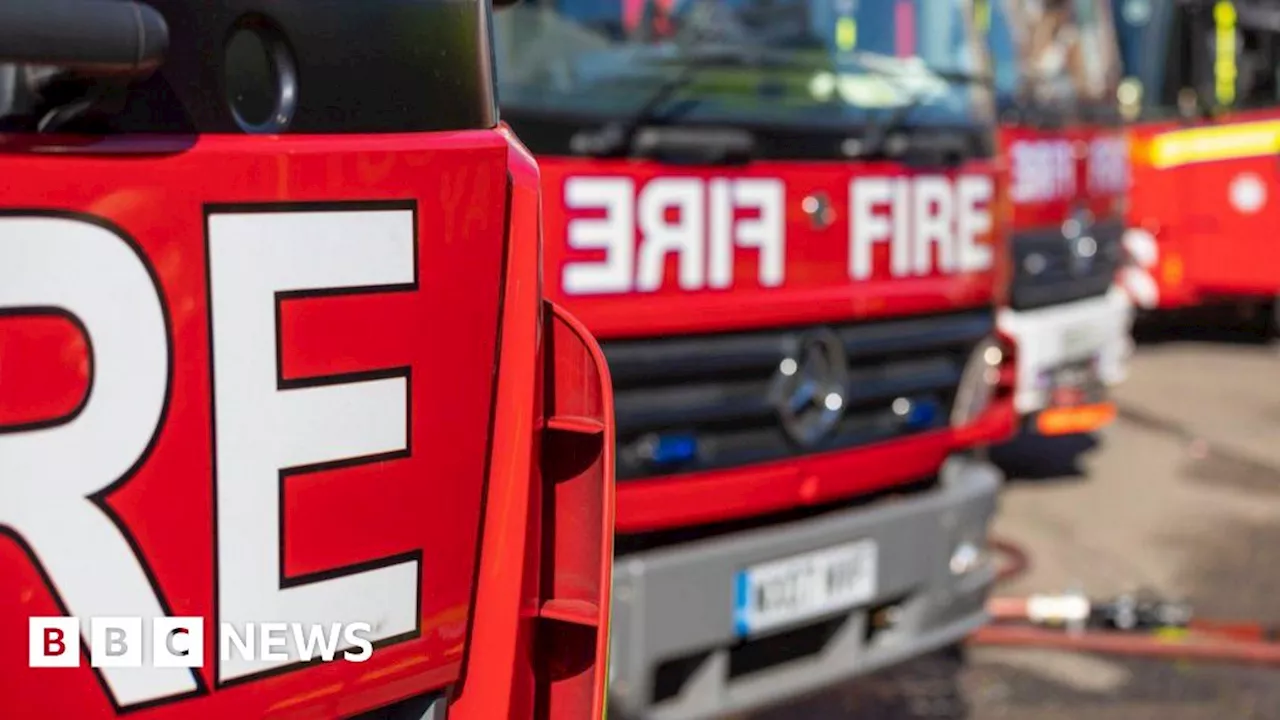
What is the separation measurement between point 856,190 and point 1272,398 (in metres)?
6.53

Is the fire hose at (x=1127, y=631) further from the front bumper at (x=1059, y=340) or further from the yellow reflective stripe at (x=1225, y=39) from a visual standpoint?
the yellow reflective stripe at (x=1225, y=39)

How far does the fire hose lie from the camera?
15.0 ft

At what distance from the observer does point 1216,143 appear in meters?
9.48

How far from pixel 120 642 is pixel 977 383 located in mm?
3099

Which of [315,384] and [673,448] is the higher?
[315,384]


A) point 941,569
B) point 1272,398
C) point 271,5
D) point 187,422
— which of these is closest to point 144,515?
point 187,422

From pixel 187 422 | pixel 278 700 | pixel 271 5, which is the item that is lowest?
pixel 278 700

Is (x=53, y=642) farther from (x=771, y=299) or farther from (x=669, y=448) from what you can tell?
(x=771, y=299)

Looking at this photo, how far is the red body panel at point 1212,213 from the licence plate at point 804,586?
6.60 metres

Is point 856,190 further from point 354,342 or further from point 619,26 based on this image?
point 354,342

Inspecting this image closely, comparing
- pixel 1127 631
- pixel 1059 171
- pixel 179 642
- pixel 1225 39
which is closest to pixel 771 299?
pixel 1127 631

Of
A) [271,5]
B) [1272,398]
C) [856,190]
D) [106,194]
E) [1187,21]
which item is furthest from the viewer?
[1272,398]

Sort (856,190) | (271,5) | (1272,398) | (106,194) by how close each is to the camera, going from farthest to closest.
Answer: (1272,398)
(856,190)
(271,5)
(106,194)

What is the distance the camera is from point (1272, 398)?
9250 mm
